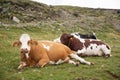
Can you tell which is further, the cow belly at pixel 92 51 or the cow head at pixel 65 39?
the cow belly at pixel 92 51

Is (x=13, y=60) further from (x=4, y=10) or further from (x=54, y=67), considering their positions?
(x=4, y=10)

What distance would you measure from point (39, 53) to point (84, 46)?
527 centimetres

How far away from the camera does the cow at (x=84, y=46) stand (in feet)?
74.7

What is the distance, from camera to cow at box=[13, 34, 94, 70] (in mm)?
18156

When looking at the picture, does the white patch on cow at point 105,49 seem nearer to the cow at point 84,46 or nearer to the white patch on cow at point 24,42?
the cow at point 84,46

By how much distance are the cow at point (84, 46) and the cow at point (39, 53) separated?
289 centimetres

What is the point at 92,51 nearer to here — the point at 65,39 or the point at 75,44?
→ the point at 75,44

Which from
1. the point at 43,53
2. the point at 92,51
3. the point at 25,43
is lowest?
the point at 92,51

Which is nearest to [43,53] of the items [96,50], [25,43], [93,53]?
[25,43]

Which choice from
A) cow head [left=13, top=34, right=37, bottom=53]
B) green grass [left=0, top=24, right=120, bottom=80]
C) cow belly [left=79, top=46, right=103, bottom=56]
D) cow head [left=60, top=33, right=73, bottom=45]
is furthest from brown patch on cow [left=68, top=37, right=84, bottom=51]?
cow head [left=13, top=34, right=37, bottom=53]

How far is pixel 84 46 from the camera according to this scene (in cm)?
2312

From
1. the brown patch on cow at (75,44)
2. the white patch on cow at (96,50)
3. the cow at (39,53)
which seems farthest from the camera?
the white patch on cow at (96,50)

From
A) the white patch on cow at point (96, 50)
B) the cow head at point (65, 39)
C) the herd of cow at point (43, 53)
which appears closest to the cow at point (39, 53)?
the herd of cow at point (43, 53)

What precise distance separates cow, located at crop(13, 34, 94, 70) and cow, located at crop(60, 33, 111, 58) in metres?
2.89
